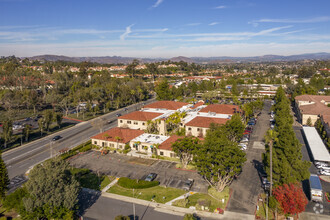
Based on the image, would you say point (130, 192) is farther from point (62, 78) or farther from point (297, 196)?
point (62, 78)

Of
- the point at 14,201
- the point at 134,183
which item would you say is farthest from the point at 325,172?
the point at 14,201

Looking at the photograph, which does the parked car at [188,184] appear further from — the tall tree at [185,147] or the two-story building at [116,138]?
the two-story building at [116,138]

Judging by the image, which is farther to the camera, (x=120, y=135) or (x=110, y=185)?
(x=120, y=135)

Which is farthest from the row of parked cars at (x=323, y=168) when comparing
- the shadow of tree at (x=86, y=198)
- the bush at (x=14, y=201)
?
the bush at (x=14, y=201)

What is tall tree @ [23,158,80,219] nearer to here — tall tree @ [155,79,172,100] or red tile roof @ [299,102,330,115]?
red tile roof @ [299,102,330,115]

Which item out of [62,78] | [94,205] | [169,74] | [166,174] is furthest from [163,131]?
[169,74]

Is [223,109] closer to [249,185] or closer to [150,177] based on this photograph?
[249,185]
